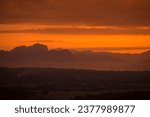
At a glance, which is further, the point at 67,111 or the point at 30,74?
the point at 30,74

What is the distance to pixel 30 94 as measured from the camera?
51.1ft

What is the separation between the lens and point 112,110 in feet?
33.8

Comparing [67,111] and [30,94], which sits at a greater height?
[67,111]

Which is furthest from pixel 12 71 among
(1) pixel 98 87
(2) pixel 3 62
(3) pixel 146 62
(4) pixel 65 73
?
(3) pixel 146 62

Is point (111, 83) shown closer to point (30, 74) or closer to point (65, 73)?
point (65, 73)

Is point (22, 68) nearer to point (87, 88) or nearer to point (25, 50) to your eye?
point (25, 50)

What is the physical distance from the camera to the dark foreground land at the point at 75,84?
1541 centimetres

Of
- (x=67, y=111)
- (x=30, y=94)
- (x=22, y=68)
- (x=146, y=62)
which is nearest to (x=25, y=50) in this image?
(x=22, y=68)

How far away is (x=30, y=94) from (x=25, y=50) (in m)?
1.67

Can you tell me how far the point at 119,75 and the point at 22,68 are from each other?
364cm

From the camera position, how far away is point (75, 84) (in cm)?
1575

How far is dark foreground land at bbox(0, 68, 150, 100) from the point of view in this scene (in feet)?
50.5

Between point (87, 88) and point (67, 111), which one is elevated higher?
point (67, 111)

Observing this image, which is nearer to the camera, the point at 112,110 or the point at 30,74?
the point at 112,110
